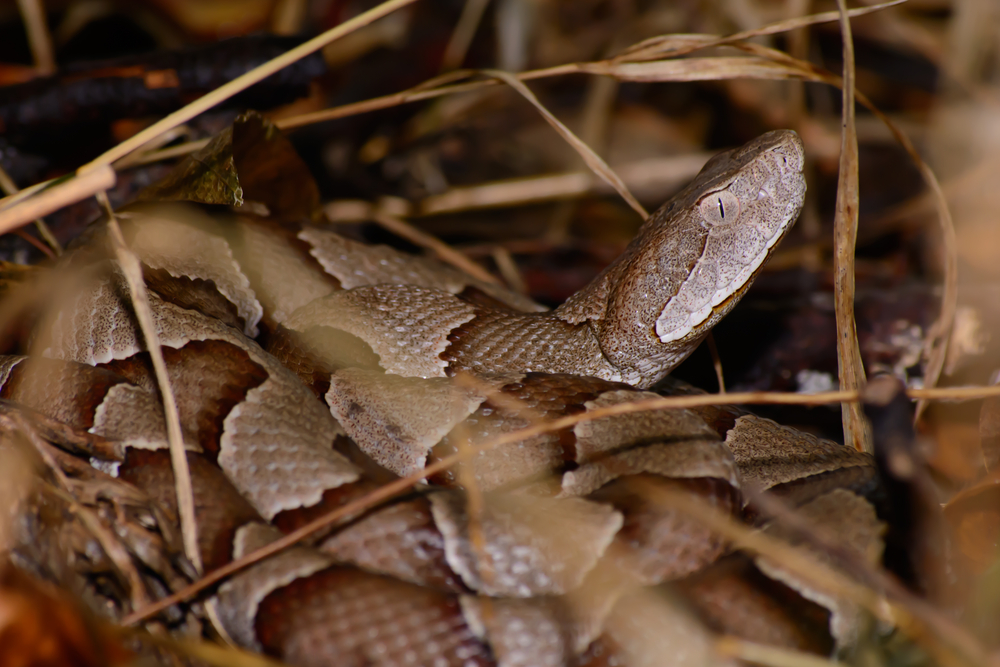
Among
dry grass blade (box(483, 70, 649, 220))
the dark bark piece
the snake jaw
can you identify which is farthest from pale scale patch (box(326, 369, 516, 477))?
the dark bark piece

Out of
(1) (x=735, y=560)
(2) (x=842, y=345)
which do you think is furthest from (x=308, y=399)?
(2) (x=842, y=345)

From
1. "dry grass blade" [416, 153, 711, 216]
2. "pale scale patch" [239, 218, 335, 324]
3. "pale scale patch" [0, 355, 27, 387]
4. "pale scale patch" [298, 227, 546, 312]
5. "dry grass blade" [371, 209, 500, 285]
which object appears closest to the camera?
"pale scale patch" [0, 355, 27, 387]

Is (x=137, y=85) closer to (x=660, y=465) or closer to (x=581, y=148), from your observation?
(x=581, y=148)

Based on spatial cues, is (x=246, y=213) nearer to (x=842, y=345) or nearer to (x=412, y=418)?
(x=412, y=418)

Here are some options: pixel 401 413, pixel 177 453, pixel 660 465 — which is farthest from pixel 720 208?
pixel 177 453

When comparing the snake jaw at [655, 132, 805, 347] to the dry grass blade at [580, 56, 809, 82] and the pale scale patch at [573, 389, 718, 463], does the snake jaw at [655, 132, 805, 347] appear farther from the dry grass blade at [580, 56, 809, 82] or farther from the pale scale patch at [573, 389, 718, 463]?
the pale scale patch at [573, 389, 718, 463]

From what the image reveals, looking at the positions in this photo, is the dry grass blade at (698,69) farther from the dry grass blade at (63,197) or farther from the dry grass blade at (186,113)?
the dry grass blade at (63,197)

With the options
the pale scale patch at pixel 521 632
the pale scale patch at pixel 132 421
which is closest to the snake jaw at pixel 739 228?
the pale scale patch at pixel 521 632
